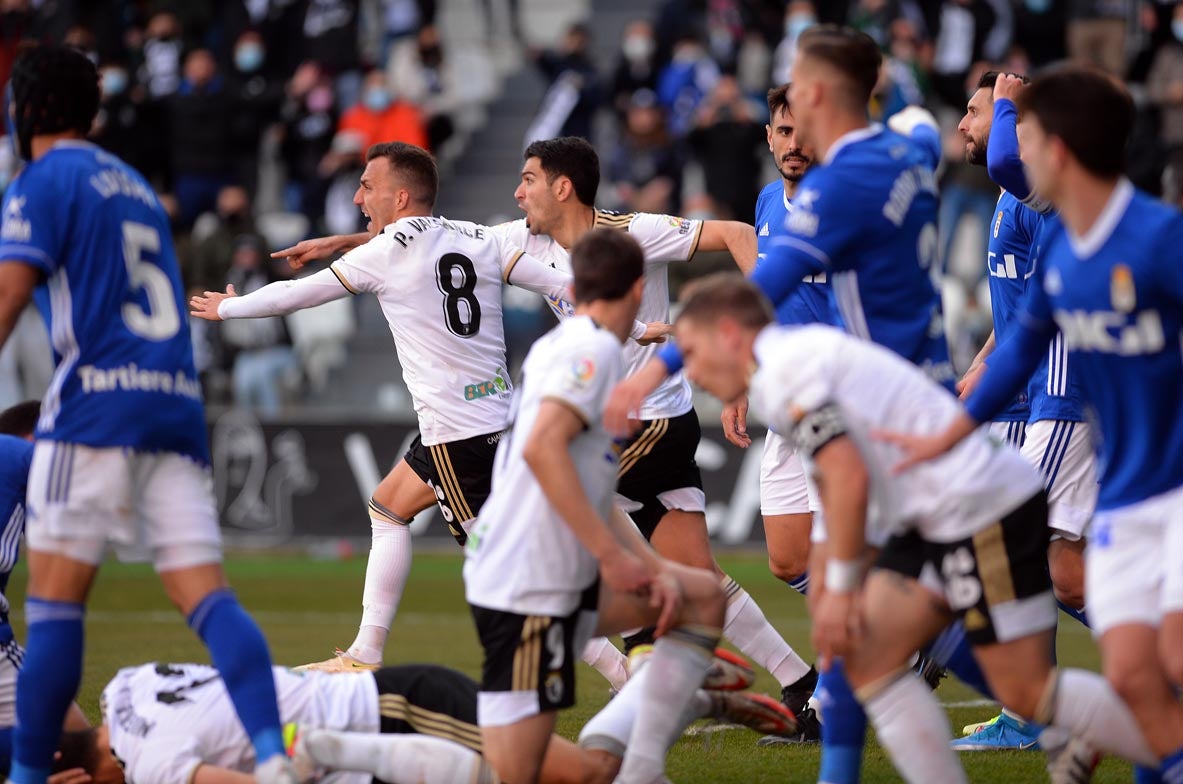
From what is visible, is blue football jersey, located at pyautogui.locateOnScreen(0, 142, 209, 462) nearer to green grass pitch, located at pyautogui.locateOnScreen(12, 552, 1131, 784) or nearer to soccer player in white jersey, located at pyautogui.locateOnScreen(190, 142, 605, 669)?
soccer player in white jersey, located at pyautogui.locateOnScreen(190, 142, 605, 669)

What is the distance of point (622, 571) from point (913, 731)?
108 cm

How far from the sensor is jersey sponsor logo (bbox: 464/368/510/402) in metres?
8.12

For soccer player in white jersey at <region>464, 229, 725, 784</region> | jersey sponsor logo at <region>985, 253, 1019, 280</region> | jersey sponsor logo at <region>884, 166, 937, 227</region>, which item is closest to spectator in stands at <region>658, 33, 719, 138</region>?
jersey sponsor logo at <region>985, 253, 1019, 280</region>

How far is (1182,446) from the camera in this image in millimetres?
4871

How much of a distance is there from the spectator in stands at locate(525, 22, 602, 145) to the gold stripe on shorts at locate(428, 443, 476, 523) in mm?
13101

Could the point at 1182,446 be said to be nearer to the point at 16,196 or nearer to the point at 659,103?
the point at 16,196

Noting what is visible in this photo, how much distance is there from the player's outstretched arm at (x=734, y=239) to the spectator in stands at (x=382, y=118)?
13.7 meters

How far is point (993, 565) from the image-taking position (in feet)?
16.4

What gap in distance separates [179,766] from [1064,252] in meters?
3.53

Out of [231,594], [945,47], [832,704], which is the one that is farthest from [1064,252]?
[945,47]

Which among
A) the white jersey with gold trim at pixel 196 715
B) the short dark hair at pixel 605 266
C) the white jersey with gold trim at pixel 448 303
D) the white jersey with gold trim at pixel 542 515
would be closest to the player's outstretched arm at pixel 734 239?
the white jersey with gold trim at pixel 448 303

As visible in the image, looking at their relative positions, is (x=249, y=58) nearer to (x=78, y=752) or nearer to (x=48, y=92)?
(x=48, y=92)

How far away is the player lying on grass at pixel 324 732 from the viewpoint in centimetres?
564

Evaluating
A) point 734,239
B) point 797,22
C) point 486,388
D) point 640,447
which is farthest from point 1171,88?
point 486,388
